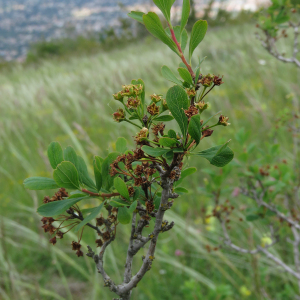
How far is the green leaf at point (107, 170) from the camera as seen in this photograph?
475mm

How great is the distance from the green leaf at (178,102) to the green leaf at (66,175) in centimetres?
18

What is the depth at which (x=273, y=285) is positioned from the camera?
1.48 meters

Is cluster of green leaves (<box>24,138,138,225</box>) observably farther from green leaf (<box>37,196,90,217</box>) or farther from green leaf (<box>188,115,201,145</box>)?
green leaf (<box>188,115,201,145</box>)

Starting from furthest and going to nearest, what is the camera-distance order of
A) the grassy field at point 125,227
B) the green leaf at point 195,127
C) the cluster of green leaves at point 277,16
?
the grassy field at point 125,227 → the cluster of green leaves at point 277,16 → the green leaf at point 195,127

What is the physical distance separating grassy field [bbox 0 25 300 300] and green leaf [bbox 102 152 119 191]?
90 mm

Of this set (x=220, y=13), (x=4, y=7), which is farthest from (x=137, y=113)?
(x=4, y=7)

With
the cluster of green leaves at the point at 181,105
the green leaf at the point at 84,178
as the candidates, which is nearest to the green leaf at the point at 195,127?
the cluster of green leaves at the point at 181,105

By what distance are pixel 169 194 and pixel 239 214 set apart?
1.59 m

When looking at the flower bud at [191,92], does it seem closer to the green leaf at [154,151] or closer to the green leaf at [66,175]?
the green leaf at [154,151]

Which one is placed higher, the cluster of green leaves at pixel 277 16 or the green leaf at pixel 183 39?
the green leaf at pixel 183 39

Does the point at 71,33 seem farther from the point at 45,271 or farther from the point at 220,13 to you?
the point at 45,271

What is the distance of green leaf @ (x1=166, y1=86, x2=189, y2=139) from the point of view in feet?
1.21

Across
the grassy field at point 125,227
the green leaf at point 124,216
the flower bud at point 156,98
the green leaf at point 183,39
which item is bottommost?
the grassy field at point 125,227

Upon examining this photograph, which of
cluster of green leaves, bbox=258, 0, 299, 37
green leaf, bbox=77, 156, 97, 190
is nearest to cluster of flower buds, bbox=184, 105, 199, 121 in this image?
green leaf, bbox=77, 156, 97, 190
